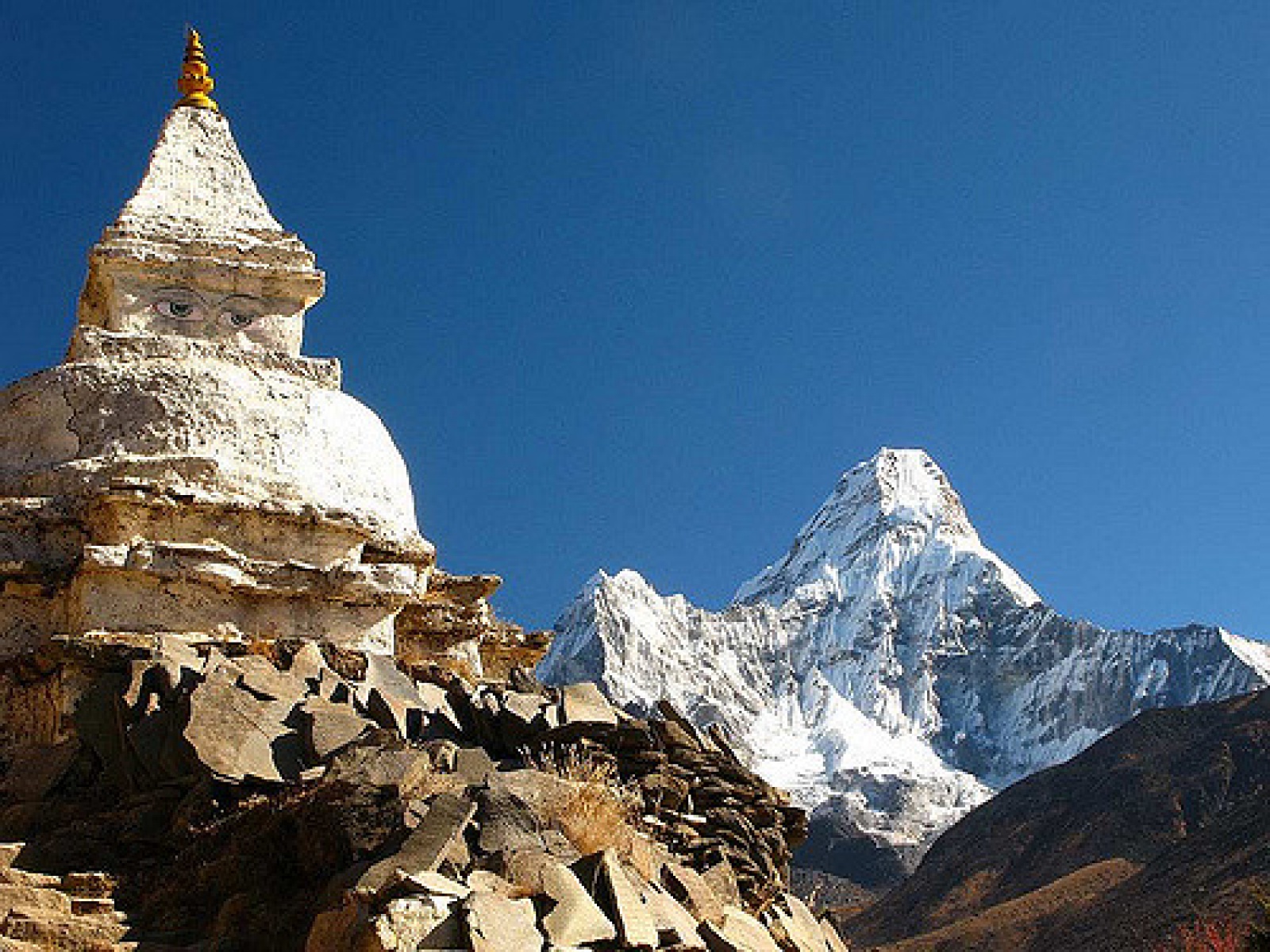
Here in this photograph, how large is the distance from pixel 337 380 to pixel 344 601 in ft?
12.5

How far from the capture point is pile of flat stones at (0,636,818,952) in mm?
9109

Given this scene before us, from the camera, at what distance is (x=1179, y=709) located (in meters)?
98.4

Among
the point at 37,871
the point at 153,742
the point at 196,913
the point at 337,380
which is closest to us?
the point at 196,913

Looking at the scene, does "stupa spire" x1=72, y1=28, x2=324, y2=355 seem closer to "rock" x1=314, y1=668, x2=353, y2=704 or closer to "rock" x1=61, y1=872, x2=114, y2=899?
"rock" x1=314, y1=668, x2=353, y2=704

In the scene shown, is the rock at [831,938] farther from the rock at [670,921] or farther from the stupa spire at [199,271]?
the stupa spire at [199,271]

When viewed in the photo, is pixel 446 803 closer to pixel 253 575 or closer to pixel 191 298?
pixel 253 575

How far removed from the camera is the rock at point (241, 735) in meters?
11.5

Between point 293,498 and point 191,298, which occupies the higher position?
point 191,298

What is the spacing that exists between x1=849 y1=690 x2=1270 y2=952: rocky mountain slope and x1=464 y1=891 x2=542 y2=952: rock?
47773mm

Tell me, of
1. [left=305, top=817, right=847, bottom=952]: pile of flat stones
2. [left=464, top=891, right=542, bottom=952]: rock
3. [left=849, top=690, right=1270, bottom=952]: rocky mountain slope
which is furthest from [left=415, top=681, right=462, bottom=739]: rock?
[left=849, top=690, right=1270, bottom=952]: rocky mountain slope

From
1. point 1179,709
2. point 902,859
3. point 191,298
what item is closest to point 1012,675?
point 902,859

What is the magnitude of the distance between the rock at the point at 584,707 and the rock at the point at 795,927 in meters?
1.77

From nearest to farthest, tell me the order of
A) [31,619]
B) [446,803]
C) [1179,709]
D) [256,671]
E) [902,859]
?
1. [446,803]
2. [256,671]
3. [31,619]
4. [1179,709]
5. [902,859]

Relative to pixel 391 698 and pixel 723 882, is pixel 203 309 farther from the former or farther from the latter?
pixel 723 882
